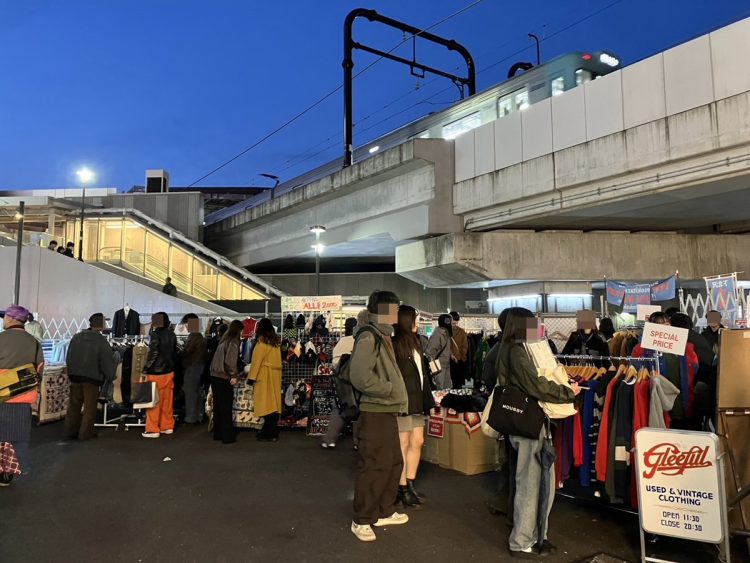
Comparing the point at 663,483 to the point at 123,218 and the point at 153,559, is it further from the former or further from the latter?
the point at 123,218

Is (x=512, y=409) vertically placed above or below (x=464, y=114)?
below

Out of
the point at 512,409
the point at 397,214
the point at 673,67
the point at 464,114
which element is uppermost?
the point at 464,114

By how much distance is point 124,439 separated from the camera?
816 cm

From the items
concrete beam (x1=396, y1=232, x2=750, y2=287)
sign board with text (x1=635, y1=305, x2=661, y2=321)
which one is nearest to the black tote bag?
sign board with text (x1=635, y1=305, x2=661, y2=321)

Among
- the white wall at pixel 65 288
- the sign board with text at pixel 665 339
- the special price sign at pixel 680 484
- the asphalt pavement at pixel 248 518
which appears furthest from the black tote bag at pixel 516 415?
the white wall at pixel 65 288

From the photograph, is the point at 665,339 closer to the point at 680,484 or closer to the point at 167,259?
the point at 680,484

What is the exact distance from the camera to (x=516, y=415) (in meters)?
4.01

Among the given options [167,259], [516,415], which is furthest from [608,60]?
[167,259]

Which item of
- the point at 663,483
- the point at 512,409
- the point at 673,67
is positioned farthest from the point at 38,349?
the point at 673,67

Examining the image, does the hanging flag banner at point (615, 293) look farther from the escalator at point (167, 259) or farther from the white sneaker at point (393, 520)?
the escalator at point (167, 259)

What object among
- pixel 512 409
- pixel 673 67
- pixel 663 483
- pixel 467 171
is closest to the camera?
pixel 663 483

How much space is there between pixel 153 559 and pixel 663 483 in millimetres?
3768

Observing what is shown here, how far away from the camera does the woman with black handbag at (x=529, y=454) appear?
400cm

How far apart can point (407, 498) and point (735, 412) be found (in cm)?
288
